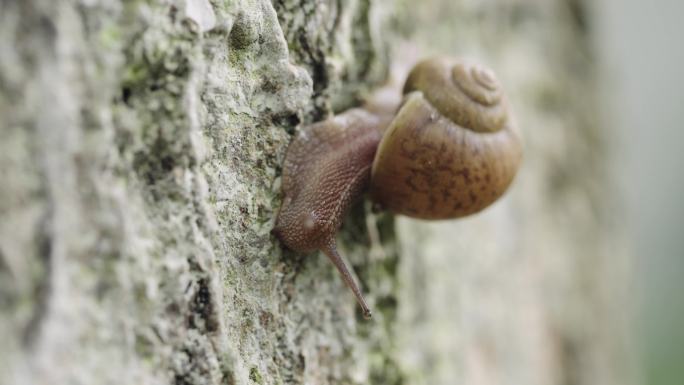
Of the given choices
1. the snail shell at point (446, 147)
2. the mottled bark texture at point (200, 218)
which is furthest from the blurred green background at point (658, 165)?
the snail shell at point (446, 147)

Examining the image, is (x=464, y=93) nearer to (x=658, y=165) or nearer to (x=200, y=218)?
(x=200, y=218)

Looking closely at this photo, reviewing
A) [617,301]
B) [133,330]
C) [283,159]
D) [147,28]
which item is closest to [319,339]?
[283,159]

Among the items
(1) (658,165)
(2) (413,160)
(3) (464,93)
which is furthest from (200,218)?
(1) (658,165)

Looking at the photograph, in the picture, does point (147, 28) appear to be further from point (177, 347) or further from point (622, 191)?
point (622, 191)

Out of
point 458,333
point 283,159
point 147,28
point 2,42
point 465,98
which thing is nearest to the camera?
point 2,42

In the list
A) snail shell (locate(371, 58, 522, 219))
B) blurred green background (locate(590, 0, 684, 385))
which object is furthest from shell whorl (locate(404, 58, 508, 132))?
blurred green background (locate(590, 0, 684, 385))

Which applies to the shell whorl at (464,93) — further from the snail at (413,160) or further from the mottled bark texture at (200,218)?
the mottled bark texture at (200,218)

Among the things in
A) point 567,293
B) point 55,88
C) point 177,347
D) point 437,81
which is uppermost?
point 55,88
